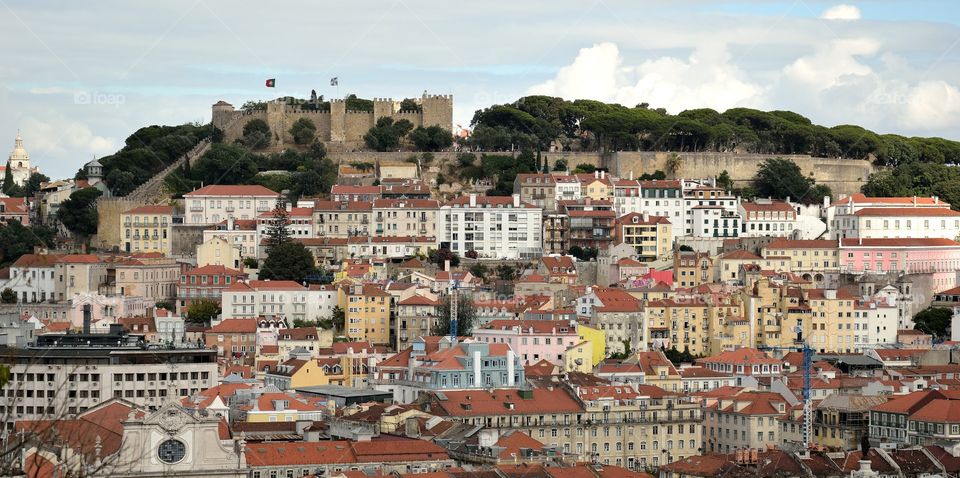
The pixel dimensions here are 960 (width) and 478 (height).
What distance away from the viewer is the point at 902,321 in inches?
2901

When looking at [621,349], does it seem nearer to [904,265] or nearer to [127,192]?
[904,265]

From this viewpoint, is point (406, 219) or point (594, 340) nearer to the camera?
point (594, 340)

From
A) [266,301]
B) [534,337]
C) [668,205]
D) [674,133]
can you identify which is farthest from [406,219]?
[674,133]

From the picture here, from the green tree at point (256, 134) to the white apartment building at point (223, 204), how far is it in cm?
856

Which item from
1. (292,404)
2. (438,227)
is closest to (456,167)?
(438,227)

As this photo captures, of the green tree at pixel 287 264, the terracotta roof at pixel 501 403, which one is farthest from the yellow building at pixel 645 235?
the terracotta roof at pixel 501 403

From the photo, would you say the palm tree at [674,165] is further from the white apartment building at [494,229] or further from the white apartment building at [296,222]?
the white apartment building at [296,222]

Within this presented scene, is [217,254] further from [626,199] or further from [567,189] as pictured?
[626,199]

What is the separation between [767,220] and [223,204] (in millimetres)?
23751

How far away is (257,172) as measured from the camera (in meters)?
89.1

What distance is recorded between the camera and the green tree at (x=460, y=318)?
6731 centimetres

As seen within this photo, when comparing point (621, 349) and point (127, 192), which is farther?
point (127, 192)

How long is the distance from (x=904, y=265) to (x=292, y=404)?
122 feet

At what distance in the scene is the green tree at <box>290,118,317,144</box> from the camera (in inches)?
3649
